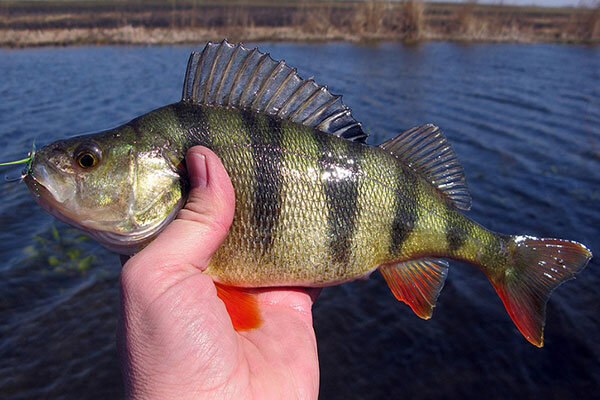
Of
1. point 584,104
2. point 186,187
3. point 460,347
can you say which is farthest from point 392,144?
point 584,104

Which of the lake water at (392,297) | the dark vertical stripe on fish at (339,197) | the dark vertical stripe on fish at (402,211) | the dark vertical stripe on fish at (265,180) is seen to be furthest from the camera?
the lake water at (392,297)

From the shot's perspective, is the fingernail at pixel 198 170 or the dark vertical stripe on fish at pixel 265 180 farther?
the dark vertical stripe on fish at pixel 265 180

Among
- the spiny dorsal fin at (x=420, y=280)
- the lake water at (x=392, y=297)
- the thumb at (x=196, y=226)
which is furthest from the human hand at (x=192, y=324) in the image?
the lake water at (x=392, y=297)

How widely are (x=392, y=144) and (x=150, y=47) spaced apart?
25.6 meters

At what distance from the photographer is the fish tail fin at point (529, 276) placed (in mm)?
2938

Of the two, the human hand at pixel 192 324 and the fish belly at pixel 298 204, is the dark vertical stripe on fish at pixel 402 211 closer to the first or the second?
the fish belly at pixel 298 204

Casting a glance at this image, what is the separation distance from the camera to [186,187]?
247cm

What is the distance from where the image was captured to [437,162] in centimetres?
303

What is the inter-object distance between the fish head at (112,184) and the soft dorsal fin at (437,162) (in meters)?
1.52

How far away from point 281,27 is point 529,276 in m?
32.8

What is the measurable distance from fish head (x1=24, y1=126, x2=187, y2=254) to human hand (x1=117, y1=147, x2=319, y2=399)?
6.3 inches

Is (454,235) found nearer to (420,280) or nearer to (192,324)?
(420,280)

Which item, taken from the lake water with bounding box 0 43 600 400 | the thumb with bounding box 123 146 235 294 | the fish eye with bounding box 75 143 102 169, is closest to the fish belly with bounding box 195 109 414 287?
the thumb with bounding box 123 146 235 294

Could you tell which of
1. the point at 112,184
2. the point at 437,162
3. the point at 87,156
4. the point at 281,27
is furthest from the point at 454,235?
the point at 281,27
